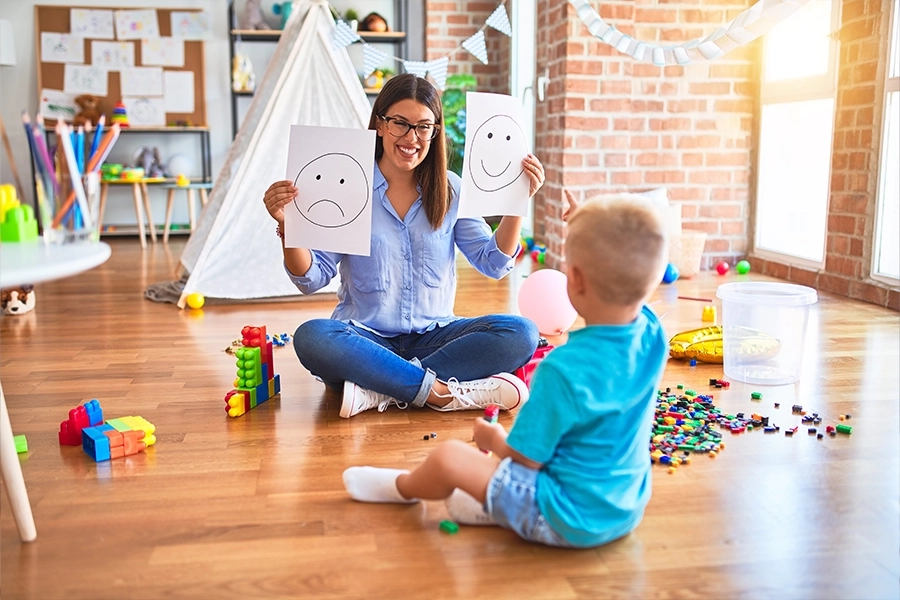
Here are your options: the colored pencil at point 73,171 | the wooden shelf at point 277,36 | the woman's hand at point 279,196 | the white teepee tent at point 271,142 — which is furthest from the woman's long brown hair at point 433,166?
the wooden shelf at point 277,36

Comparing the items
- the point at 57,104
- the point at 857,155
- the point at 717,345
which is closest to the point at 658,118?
the point at 857,155

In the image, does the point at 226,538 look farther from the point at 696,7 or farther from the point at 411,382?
the point at 696,7

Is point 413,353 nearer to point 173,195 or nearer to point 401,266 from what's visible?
point 401,266

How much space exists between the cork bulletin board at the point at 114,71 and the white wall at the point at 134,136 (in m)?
0.04

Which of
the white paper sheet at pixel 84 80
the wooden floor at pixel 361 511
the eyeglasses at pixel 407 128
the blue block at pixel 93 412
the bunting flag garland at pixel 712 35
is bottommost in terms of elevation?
the wooden floor at pixel 361 511

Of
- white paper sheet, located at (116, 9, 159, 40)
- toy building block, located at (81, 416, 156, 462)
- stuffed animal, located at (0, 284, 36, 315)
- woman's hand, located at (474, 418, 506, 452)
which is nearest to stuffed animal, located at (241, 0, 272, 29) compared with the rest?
white paper sheet, located at (116, 9, 159, 40)

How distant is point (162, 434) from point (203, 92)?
14.7ft

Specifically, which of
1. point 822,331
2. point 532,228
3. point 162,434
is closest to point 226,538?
point 162,434

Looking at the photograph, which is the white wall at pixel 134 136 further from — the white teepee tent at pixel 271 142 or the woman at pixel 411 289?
the woman at pixel 411 289

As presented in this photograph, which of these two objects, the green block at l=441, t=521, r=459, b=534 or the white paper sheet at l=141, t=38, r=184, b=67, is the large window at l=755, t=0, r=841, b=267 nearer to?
the green block at l=441, t=521, r=459, b=534

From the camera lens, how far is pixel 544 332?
272cm

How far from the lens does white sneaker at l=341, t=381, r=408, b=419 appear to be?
1.86 meters

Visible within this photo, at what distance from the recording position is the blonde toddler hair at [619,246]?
1164 millimetres

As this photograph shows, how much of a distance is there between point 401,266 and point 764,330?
0.95 metres
